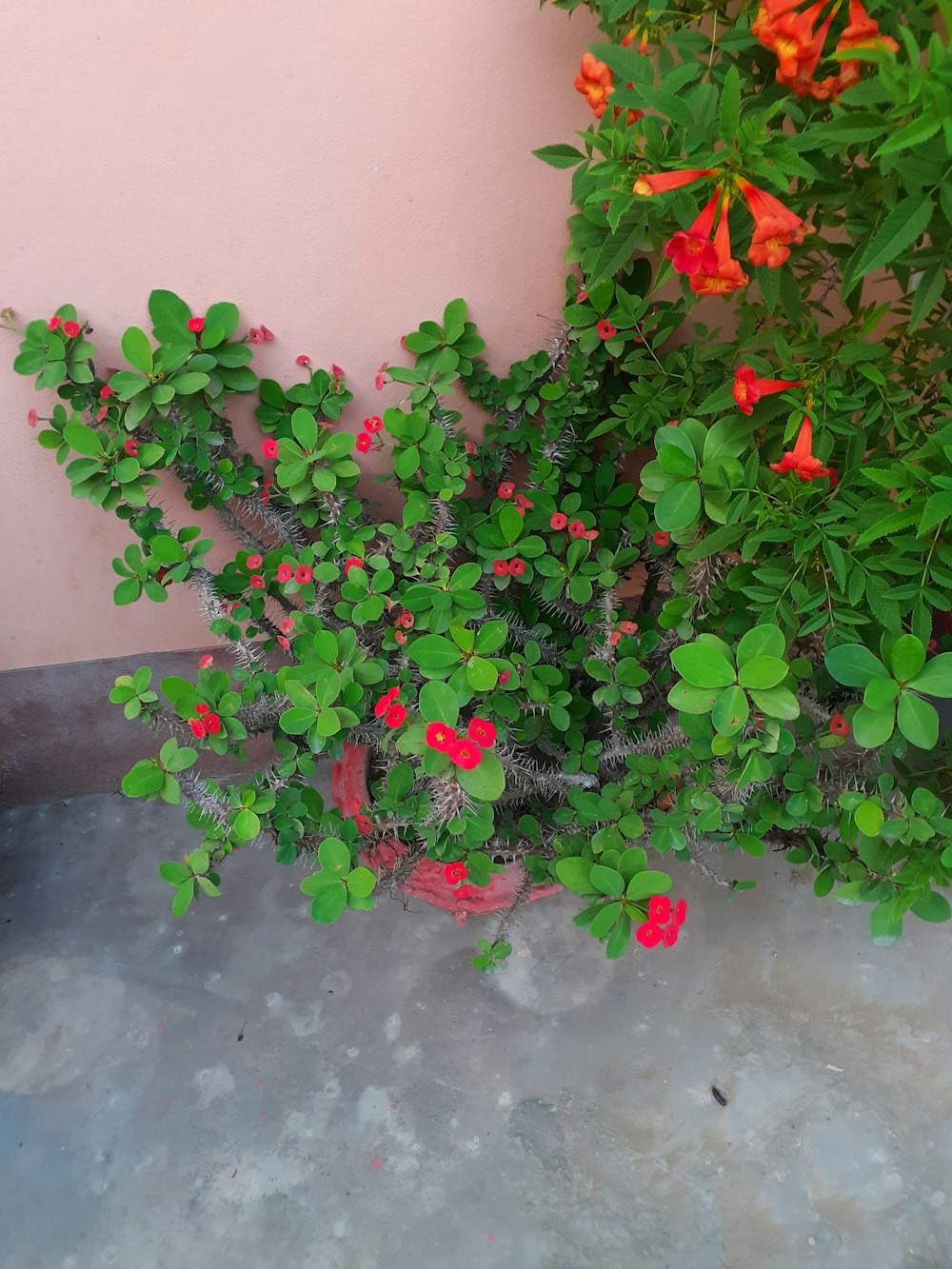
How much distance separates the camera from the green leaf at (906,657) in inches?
39.2

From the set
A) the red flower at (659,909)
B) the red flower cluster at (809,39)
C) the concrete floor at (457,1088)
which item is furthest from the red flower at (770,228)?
the concrete floor at (457,1088)

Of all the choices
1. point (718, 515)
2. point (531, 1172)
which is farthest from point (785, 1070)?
point (718, 515)

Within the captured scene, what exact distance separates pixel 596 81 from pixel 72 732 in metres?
1.91

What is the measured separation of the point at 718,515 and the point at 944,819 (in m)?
0.57

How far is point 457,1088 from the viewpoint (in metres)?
1.71

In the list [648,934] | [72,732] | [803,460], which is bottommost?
[72,732]

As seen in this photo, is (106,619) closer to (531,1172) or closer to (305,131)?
(305,131)

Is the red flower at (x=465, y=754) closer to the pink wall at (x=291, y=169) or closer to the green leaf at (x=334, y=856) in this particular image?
the green leaf at (x=334, y=856)

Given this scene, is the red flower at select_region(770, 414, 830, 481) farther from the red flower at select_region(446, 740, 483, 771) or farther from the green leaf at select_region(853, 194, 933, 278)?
the red flower at select_region(446, 740, 483, 771)

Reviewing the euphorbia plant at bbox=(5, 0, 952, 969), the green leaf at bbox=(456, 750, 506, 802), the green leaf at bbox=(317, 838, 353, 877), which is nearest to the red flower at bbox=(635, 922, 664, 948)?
the euphorbia plant at bbox=(5, 0, 952, 969)

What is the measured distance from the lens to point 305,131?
1.37 m

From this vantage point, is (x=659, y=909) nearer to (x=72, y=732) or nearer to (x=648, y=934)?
(x=648, y=934)

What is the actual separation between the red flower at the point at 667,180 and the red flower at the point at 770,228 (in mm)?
51

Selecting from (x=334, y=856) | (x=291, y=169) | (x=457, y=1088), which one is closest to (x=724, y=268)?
(x=291, y=169)
